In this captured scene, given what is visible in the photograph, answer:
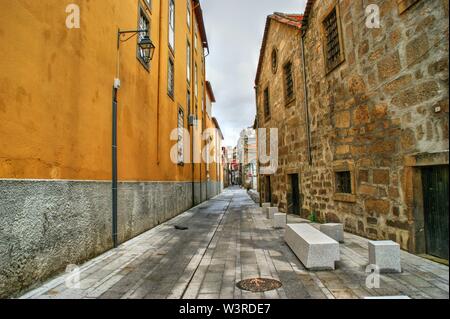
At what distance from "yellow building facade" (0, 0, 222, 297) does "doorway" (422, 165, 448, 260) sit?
581 centimetres

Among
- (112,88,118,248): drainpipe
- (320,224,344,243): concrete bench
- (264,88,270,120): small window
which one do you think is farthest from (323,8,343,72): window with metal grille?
(264,88,270,120): small window

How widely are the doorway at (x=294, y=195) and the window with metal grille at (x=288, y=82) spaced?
306 cm

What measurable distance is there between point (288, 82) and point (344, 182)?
18.7 feet

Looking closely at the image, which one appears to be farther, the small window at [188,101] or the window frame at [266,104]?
the small window at [188,101]

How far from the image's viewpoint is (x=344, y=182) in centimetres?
780

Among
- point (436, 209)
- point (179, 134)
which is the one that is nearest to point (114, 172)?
point (436, 209)

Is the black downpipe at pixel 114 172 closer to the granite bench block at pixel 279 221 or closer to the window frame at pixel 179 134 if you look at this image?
the granite bench block at pixel 279 221

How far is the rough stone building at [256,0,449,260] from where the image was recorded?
4715 millimetres

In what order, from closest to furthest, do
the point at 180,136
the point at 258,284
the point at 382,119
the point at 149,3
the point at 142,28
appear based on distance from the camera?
the point at 258,284 < the point at 382,119 < the point at 142,28 < the point at 149,3 < the point at 180,136

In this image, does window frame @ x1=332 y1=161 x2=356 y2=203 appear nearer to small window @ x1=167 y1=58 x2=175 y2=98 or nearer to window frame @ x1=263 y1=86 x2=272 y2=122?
window frame @ x1=263 y1=86 x2=272 y2=122

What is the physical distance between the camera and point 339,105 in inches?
303

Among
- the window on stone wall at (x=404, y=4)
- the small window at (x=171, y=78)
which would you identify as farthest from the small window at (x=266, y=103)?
the window on stone wall at (x=404, y=4)

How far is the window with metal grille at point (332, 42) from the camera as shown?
7852 mm

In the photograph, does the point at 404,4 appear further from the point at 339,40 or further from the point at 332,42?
the point at 332,42
